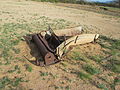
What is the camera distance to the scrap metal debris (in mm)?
4809

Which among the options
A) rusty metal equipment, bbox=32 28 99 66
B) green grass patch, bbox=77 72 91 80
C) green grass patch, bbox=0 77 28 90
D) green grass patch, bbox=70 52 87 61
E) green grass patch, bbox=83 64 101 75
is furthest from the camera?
green grass patch, bbox=70 52 87 61

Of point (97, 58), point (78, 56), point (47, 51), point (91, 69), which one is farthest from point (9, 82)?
point (97, 58)

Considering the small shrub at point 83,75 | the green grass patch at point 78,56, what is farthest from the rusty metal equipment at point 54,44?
the small shrub at point 83,75

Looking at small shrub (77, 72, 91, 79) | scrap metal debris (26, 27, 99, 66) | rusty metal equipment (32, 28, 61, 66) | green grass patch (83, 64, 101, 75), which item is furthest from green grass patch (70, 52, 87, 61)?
small shrub (77, 72, 91, 79)

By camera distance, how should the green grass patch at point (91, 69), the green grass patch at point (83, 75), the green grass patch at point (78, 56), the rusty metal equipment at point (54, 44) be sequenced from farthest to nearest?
the green grass patch at point (78, 56)
the rusty metal equipment at point (54, 44)
the green grass patch at point (91, 69)
the green grass patch at point (83, 75)

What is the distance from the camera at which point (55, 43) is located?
18.5ft

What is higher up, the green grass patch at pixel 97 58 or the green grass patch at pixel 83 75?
the green grass patch at pixel 97 58

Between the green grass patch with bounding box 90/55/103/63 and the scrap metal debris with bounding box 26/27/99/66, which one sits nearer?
the scrap metal debris with bounding box 26/27/99/66

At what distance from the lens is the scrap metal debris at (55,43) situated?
4809mm

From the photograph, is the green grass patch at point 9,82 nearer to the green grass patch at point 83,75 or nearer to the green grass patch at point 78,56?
the green grass patch at point 83,75

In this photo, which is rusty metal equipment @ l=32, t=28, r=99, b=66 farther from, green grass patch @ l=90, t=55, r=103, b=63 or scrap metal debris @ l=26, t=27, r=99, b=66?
green grass patch @ l=90, t=55, r=103, b=63

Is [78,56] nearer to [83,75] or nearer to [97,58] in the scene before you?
[97,58]

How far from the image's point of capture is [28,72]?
4.38 m

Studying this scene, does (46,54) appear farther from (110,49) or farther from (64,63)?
(110,49)
